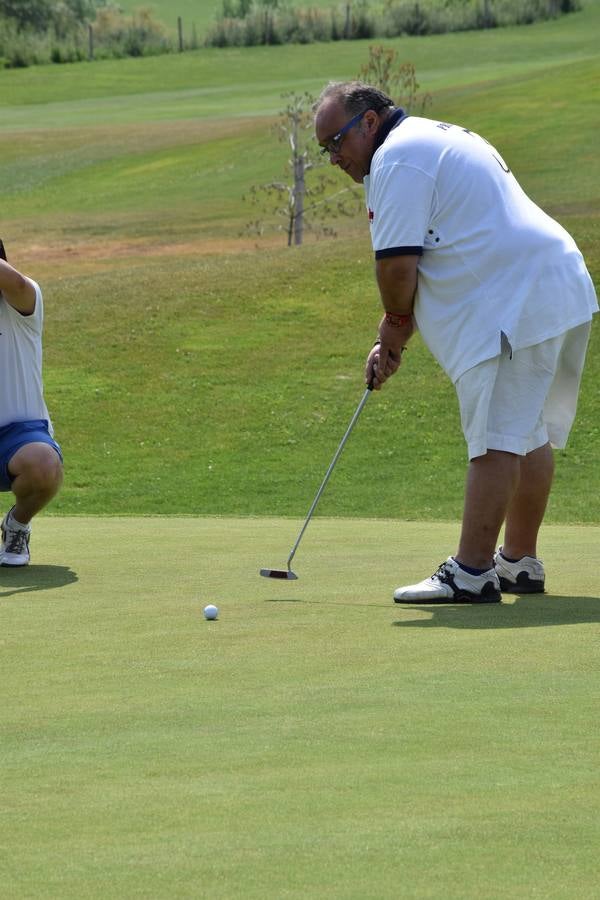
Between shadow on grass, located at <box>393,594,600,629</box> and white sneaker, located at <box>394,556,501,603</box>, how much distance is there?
0.04m

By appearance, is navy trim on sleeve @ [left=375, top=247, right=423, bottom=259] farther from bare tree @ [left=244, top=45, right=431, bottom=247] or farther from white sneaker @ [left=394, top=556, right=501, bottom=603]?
bare tree @ [left=244, top=45, right=431, bottom=247]

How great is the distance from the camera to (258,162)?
45.6 metres

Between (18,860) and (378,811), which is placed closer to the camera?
(18,860)

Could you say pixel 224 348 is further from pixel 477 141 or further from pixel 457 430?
pixel 477 141

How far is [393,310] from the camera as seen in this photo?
576 centimetres

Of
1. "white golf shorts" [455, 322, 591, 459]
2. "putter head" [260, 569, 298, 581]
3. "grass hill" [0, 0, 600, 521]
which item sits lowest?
"grass hill" [0, 0, 600, 521]

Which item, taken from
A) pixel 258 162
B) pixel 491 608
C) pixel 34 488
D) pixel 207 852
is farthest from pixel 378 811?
pixel 258 162

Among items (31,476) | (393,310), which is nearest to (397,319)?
(393,310)

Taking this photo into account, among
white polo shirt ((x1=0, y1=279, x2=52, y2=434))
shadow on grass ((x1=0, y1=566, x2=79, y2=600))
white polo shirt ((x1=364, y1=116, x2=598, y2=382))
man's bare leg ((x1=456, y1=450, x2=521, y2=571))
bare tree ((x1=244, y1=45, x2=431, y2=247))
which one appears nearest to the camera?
white polo shirt ((x1=364, y1=116, x2=598, y2=382))

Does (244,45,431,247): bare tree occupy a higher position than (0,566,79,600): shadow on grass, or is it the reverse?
(0,566,79,600): shadow on grass

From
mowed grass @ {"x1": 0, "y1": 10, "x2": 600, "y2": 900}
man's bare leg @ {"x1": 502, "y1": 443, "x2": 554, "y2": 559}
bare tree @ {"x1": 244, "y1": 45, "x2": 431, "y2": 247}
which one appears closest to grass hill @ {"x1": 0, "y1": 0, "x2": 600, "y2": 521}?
mowed grass @ {"x1": 0, "y1": 10, "x2": 600, "y2": 900}

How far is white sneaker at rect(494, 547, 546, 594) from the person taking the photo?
19.2 ft

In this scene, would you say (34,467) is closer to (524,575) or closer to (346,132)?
(346,132)

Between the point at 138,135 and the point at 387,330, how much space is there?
151 feet
